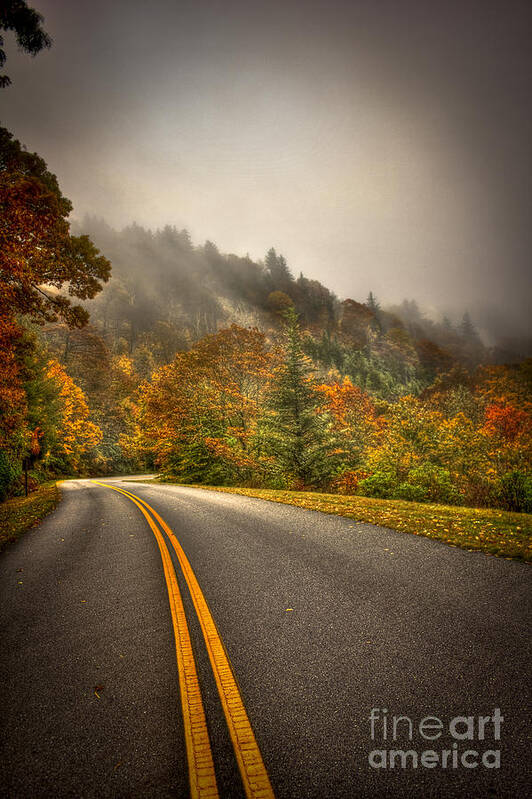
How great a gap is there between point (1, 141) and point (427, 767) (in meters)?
15.6

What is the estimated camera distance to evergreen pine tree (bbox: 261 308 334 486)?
15.1 m

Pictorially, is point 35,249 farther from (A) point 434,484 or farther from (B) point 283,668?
(A) point 434,484

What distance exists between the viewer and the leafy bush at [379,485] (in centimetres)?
1266

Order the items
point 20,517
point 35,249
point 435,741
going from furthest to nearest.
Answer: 1. point 20,517
2. point 35,249
3. point 435,741

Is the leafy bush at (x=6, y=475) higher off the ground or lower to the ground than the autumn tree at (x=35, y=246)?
lower

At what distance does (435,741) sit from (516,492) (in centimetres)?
1027

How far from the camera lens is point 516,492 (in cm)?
959

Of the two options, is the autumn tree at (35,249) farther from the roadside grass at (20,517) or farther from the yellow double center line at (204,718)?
the yellow double center line at (204,718)

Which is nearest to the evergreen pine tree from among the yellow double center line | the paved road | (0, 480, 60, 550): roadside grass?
(0, 480, 60, 550): roadside grass

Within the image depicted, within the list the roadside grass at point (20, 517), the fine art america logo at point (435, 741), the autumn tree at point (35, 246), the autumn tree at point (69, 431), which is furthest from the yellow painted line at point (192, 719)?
the autumn tree at point (69, 431)

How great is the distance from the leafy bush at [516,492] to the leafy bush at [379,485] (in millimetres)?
3688

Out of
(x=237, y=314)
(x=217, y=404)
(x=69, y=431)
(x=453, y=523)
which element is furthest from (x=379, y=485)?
(x=237, y=314)

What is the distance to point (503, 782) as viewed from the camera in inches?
64.9

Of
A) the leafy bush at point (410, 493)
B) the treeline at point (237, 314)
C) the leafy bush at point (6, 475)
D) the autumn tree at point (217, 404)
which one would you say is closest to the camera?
the leafy bush at point (410, 493)
